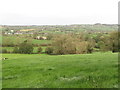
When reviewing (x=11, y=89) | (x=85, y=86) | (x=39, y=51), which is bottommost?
(x=39, y=51)

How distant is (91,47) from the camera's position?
91500mm

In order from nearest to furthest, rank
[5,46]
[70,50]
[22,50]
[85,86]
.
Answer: [85,86], [70,50], [22,50], [5,46]

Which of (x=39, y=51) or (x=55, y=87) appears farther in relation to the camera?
(x=39, y=51)

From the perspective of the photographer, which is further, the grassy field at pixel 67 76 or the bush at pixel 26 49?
the bush at pixel 26 49

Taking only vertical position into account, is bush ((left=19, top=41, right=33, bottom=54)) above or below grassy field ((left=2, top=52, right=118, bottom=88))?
below

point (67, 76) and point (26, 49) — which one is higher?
point (67, 76)

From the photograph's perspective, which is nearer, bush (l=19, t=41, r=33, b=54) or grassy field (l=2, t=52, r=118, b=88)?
grassy field (l=2, t=52, r=118, b=88)

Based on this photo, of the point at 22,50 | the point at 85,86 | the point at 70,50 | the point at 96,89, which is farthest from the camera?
the point at 22,50

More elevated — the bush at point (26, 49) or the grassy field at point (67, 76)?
the grassy field at point (67, 76)

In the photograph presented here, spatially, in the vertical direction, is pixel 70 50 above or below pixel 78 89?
below

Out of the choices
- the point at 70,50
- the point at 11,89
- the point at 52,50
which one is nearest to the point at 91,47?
the point at 70,50

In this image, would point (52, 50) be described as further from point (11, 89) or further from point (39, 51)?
point (11, 89)

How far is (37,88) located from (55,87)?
1.12 meters

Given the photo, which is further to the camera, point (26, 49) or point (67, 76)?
point (26, 49)
